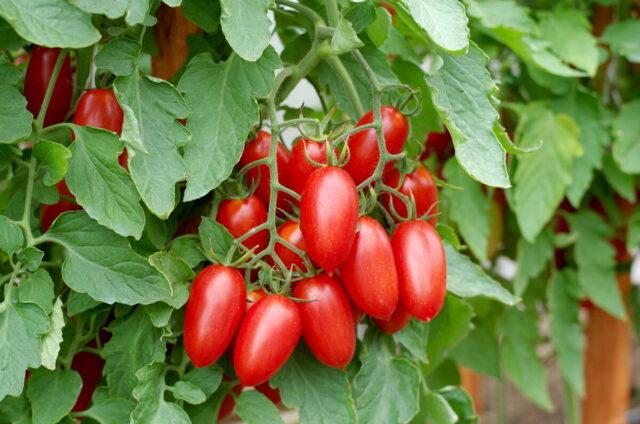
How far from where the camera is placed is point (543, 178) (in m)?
0.99

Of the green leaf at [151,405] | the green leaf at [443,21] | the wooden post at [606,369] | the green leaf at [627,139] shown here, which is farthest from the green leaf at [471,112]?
the wooden post at [606,369]

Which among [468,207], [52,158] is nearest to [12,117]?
[52,158]

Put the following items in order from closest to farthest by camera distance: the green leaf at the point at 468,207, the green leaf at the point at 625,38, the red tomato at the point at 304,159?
the red tomato at the point at 304,159 < the green leaf at the point at 468,207 < the green leaf at the point at 625,38

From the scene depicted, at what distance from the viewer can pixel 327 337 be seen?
590 mm

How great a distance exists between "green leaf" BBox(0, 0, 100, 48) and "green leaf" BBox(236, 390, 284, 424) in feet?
0.90

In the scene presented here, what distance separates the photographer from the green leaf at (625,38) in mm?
1111

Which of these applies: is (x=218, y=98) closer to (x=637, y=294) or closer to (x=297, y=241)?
(x=297, y=241)

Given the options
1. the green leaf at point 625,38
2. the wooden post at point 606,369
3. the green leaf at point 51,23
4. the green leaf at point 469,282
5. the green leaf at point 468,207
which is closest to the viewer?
the green leaf at point 51,23

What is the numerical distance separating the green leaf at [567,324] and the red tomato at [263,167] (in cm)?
65

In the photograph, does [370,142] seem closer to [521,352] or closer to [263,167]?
[263,167]

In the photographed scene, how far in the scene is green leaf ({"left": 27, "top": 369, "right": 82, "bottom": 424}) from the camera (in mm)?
579

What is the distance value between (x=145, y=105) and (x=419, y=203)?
216 mm

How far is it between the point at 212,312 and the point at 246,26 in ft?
0.62

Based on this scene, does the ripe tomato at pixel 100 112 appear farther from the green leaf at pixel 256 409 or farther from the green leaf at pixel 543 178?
the green leaf at pixel 543 178
